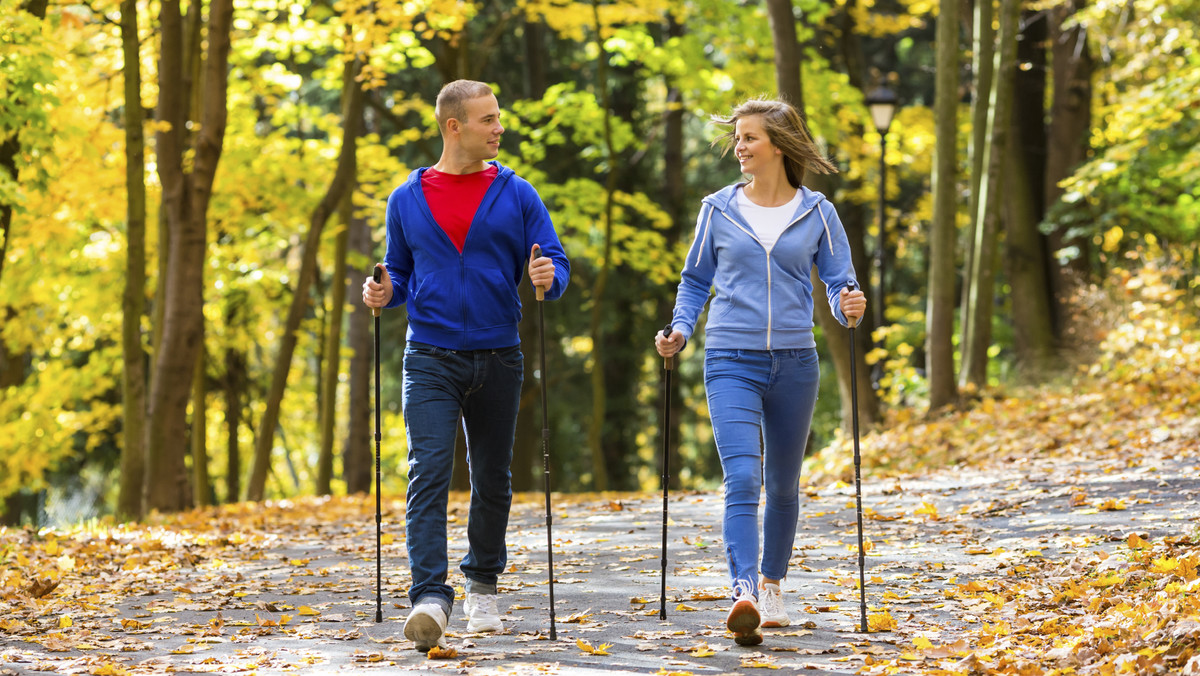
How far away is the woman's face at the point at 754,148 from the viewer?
504cm

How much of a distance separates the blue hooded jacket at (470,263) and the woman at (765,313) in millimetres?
664

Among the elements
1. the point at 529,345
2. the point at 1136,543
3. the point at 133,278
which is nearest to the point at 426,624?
the point at 1136,543

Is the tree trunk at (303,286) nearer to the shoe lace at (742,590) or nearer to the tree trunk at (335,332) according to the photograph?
the tree trunk at (335,332)

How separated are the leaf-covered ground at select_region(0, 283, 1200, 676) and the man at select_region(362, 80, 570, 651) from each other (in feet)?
1.50

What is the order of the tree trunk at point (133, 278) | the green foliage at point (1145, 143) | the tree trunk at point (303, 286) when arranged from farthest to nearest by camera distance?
the tree trunk at point (303, 286), the green foliage at point (1145, 143), the tree trunk at point (133, 278)

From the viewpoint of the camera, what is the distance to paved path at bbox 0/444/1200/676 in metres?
4.63

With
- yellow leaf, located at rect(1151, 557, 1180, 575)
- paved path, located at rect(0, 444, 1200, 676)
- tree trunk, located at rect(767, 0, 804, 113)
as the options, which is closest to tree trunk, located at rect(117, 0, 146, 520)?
paved path, located at rect(0, 444, 1200, 676)

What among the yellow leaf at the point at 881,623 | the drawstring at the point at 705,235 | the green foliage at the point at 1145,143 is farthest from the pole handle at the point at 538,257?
the green foliage at the point at 1145,143

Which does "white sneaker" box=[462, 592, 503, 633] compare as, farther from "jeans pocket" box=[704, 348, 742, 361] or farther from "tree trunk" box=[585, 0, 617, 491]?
"tree trunk" box=[585, 0, 617, 491]

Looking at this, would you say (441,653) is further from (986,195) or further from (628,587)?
(986,195)

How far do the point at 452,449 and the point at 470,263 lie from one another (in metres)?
0.77

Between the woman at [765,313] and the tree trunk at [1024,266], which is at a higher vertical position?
the tree trunk at [1024,266]

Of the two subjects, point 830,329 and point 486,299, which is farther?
point 830,329

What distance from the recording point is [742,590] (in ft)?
15.0
